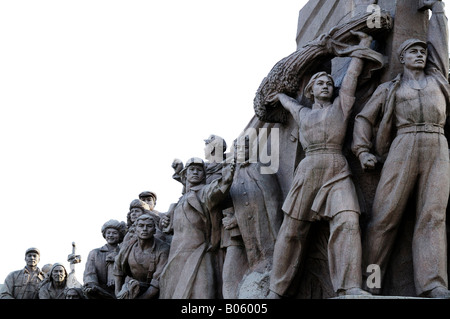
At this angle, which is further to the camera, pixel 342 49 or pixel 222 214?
pixel 222 214

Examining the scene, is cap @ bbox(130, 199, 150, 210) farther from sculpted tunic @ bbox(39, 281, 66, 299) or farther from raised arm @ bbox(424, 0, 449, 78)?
raised arm @ bbox(424, 0, 449, 78)

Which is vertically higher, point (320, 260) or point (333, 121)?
point (333, 121)

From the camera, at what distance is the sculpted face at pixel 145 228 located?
14.6 metres

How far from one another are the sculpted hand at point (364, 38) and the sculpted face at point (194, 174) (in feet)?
9.50

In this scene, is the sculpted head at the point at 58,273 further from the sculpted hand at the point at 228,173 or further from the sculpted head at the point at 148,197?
the sculpted hand at the point at 228,173

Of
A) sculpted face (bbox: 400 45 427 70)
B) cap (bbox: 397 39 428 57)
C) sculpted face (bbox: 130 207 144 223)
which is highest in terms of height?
cap (bbox: 397 39 428 57)

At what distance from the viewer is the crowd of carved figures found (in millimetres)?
11703

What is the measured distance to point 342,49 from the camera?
1277 centimetres

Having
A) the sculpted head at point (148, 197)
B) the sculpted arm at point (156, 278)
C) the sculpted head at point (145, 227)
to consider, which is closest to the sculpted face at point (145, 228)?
the sculpted head at point (145, 227)

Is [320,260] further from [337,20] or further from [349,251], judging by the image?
[337,20]

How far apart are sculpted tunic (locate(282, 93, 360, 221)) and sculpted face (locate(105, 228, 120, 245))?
473 cm

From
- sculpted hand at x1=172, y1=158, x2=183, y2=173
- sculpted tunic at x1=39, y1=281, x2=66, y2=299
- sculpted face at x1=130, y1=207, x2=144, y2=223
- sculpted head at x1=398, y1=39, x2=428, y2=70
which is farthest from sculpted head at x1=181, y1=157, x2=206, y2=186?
sculpted tunic at x1=39, y1=281, x2=66, y2=299

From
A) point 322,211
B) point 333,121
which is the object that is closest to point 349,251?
point 322,211
